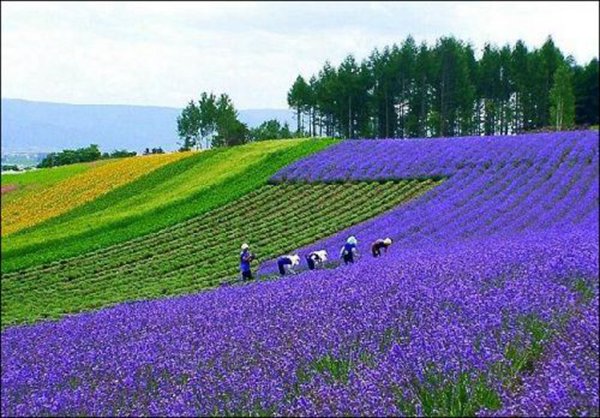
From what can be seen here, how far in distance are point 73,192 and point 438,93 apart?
7.47m

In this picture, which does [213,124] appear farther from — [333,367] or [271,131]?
[333,367]

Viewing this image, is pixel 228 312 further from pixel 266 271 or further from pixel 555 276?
pixel 266 271

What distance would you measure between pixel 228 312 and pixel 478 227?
36.5ft

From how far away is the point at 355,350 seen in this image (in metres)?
3.97

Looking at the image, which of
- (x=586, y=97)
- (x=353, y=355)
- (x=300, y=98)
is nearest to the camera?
(x=353, y=355)

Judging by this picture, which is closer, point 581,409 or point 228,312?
point 581,409

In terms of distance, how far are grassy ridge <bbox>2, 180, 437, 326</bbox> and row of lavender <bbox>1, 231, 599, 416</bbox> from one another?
6.24m

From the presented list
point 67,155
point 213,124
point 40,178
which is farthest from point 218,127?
point 67,155

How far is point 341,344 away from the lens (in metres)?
4.01

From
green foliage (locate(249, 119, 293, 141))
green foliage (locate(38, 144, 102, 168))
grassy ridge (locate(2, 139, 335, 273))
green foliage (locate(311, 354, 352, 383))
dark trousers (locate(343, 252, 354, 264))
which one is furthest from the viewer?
green foliage (locate(249, 119, 293, 141))

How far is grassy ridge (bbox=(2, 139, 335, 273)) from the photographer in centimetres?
1312

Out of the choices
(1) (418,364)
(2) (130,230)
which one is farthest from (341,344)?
(2) (130,230)

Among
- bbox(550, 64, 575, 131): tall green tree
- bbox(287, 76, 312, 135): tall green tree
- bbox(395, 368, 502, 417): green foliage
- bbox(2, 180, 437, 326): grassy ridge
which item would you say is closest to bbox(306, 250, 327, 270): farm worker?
bbox(2, 180, 437, 326): grassy ridge

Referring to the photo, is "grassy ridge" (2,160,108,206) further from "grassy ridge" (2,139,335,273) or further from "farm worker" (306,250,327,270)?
"farm worker" (306,250,327,270)
